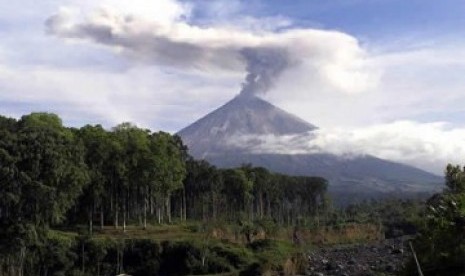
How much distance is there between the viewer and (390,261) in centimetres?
6662

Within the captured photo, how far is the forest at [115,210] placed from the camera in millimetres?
55875

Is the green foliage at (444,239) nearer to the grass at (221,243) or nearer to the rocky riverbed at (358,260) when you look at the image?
the rocky riverbed at (358,260)

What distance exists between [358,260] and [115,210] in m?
27.6

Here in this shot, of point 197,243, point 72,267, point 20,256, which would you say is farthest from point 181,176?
point 20,256

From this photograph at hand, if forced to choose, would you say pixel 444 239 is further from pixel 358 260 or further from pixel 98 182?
pixel 98 182

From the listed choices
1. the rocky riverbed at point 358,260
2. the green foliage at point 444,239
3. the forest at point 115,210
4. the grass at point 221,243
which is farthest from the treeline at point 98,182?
the green foliage at point 444,239

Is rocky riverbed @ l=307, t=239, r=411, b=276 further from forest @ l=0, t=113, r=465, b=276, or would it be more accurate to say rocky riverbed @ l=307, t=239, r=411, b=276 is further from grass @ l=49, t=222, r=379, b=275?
forest @ l=0, t=113, r=465, b=276

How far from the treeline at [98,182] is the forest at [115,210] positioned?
102mm

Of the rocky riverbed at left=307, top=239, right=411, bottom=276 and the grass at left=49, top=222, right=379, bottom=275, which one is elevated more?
the grass at left=49, top=222, right=379, bottom=275

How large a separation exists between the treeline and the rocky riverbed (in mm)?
17830

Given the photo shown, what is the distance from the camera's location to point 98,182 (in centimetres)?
7000

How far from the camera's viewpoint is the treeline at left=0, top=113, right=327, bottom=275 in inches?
2191

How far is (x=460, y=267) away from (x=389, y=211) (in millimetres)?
114874

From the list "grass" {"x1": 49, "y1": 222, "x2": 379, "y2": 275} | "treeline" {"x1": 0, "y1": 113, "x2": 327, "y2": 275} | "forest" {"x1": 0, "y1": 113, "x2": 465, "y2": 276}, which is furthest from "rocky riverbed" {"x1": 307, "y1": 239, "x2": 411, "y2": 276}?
"treeline" {"x1": 0, "y1": 113, "x2": 327, "y2": 275}
